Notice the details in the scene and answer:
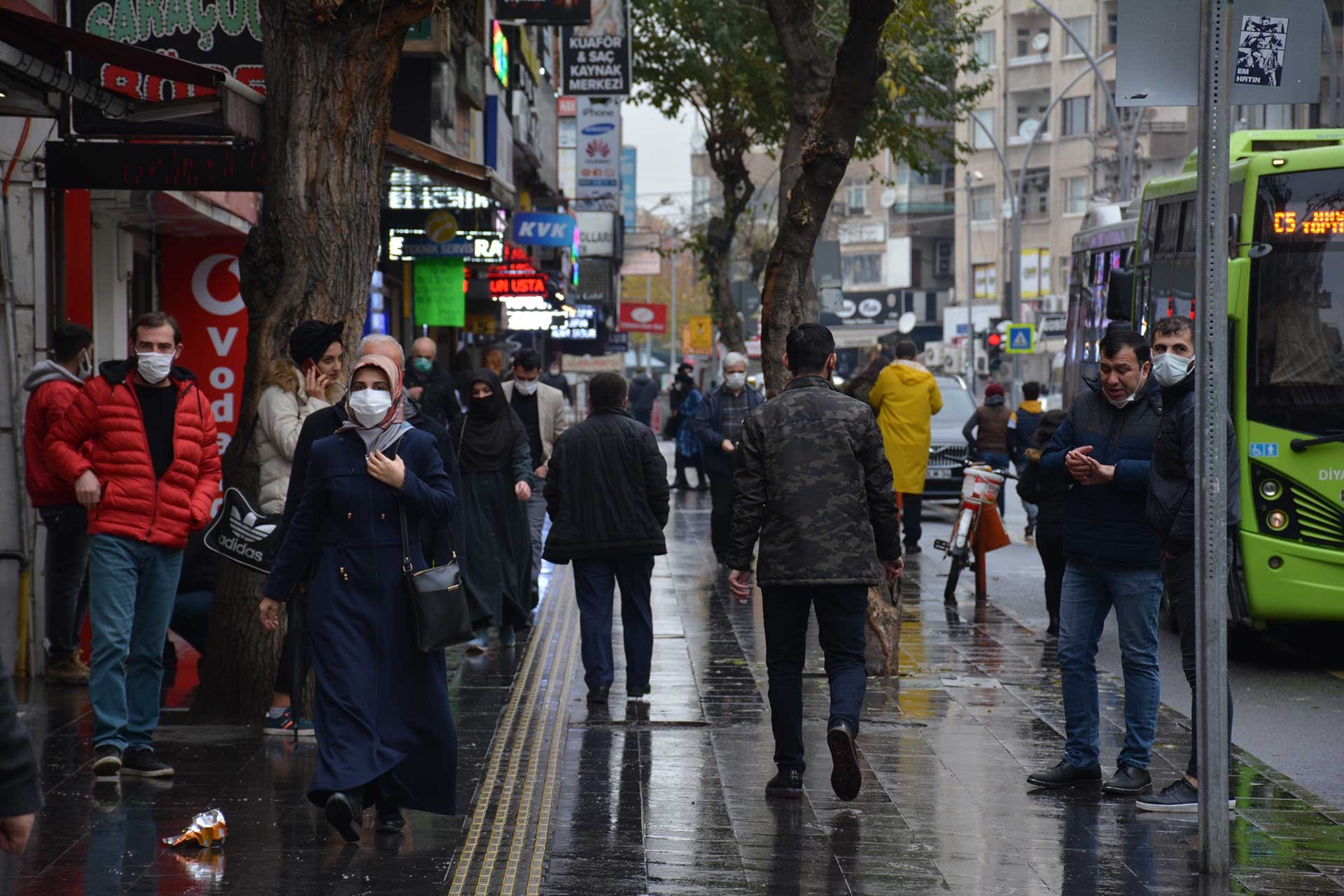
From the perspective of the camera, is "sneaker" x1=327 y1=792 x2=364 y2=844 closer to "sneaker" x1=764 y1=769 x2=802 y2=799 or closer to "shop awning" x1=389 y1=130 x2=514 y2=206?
"sneaker" x1=764 y1=769 x2=802 y2=799

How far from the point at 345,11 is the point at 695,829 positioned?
13.7 feet

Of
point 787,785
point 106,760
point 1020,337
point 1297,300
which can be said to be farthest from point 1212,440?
point 1020,337

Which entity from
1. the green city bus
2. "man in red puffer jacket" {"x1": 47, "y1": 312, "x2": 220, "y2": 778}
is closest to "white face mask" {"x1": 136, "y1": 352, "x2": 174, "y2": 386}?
"man in red puffer jacket" {"x1": 47, "y1": 312, "x2": 220, "y2": 778}

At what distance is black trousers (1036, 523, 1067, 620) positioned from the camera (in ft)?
38.0

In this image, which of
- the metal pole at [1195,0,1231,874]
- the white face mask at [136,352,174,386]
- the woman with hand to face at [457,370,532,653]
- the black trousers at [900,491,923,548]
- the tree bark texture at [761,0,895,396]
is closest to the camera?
the metal pole at [1195,0,1231,874]

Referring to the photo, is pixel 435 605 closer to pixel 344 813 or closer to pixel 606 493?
pixel 344 813

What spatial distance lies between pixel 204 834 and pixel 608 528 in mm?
3762

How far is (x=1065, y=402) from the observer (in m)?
20.2

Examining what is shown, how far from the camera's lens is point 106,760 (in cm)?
730

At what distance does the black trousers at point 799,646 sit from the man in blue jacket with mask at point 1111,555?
0.93 meters

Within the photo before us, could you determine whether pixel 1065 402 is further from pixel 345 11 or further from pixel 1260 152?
pixel 345 11

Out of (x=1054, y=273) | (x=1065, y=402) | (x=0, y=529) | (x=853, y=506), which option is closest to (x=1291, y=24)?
(x=853, y=506)

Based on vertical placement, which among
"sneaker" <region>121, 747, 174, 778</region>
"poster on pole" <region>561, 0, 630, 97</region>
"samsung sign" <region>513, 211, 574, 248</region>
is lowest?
"sneaker" <region>121, 747, 174, 778</region>

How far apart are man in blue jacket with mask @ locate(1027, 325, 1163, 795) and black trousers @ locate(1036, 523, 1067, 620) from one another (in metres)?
3.80
